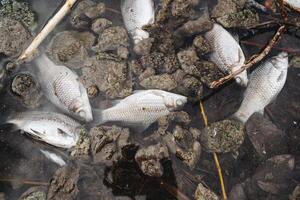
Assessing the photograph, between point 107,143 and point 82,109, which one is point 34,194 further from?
point 82,109

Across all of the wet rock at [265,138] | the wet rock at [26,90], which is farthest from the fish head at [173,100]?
the wet rock at [26,90]

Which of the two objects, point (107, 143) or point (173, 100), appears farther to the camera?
point (173, 100)

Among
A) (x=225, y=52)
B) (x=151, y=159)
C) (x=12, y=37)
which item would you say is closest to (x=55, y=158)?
(x=151, y=159)

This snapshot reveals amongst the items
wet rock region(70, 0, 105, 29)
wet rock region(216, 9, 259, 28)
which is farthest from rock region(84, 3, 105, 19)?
wet rock region(216, 9, 259, 28)

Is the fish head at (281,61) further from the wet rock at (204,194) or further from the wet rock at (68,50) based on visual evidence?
the wet rock at (68,50)

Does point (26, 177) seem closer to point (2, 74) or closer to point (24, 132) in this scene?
point (24, 132)

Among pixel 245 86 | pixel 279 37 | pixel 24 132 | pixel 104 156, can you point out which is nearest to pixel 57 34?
pixel 24 132
